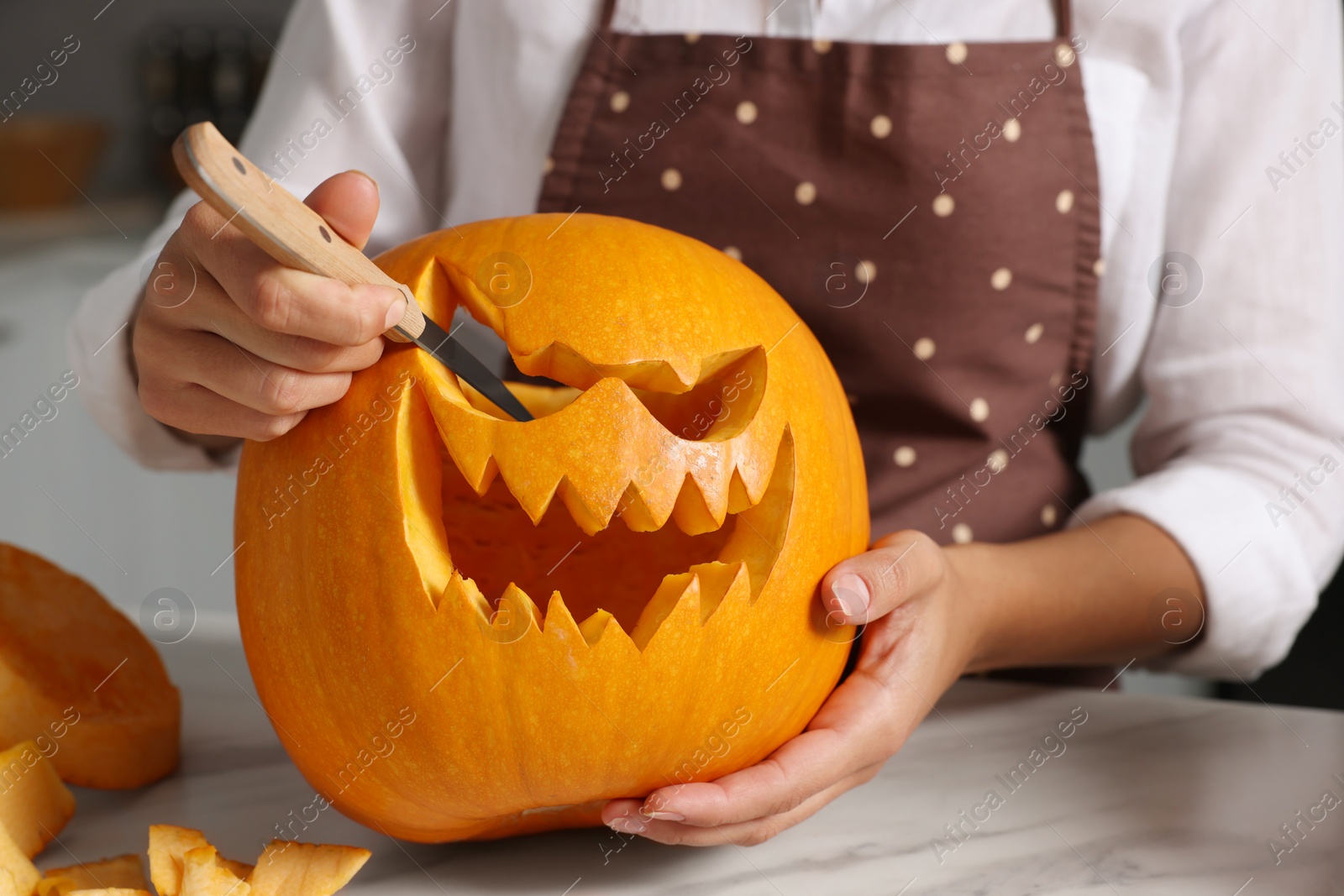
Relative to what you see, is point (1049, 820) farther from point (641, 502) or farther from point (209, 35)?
point (209, 35)

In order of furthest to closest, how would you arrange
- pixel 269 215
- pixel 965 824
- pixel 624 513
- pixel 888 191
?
pixel 888 191 < pixel 965 824 < pixel 624 513 < pixel 269 215

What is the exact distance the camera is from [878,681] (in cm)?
67

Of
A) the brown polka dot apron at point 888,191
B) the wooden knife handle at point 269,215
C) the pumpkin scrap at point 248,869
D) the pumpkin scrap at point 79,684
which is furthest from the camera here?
the brown polka dot apron at point 888,191

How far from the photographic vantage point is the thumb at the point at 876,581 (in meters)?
0.62

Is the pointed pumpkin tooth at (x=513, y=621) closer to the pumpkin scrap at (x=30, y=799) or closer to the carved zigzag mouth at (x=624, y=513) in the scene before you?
the carved zigzag mouth at (x=624, y=513)

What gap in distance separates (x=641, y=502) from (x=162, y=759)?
418mm

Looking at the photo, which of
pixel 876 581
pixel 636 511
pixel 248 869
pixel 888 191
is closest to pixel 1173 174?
pixel 888 191

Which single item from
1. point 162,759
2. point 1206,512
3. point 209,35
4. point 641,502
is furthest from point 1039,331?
point 209,35

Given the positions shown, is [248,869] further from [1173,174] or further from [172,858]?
[1173,174]

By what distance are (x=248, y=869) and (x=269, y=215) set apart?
35cm

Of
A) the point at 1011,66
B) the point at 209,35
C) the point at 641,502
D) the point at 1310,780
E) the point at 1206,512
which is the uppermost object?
the point at 209,35

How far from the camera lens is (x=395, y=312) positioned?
1.69 feet

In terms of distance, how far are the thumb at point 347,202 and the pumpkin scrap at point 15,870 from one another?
38 centimetres

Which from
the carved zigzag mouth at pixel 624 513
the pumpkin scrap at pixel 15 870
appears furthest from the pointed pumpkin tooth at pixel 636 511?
the pumpkin scrap at pixel 15 870
